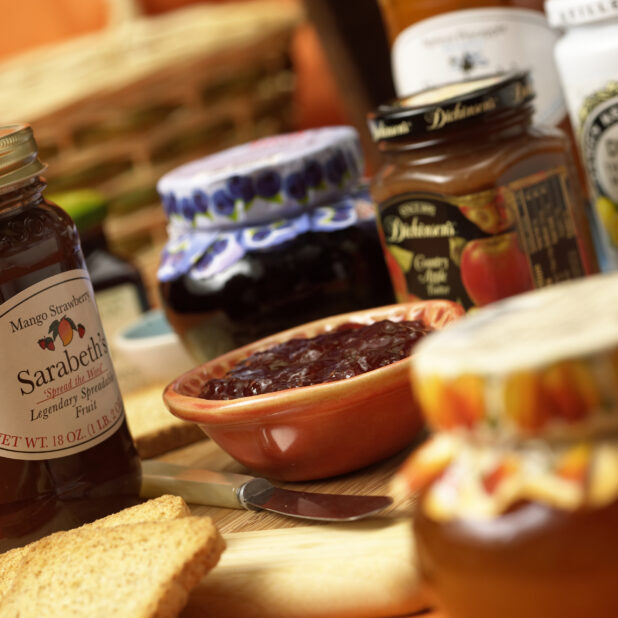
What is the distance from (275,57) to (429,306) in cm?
172

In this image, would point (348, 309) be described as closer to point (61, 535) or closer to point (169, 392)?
point (169, 392)

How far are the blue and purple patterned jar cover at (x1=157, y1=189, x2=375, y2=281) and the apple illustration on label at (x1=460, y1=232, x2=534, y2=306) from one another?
258mm

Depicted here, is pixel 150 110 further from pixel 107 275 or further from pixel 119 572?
pixel 119 572

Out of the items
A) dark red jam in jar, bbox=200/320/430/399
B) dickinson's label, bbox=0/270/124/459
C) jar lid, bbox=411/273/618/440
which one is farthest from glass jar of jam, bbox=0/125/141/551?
jar lid, bbox=411/273/618/440

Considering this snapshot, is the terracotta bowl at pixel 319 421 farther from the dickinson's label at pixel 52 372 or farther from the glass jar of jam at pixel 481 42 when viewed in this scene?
the glass jar of jam at pixel 481 42

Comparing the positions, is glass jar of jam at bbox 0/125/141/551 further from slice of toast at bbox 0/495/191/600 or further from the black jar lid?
the black jar lid

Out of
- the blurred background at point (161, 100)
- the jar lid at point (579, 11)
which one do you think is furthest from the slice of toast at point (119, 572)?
the blurred background at point (161, 100)

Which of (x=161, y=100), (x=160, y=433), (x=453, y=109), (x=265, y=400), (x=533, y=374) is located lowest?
(x=160, y=433)

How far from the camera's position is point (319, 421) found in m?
0.99

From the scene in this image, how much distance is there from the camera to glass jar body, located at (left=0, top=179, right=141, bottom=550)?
1.00 meters

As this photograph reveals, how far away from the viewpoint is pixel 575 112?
3.76 ft

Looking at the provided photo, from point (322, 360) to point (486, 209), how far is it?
239 mm

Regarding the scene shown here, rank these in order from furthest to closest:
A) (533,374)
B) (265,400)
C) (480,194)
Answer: (480,194), (265,400), (533,374)

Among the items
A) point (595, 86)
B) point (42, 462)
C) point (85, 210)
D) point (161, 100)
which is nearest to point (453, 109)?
point (595, 86)
